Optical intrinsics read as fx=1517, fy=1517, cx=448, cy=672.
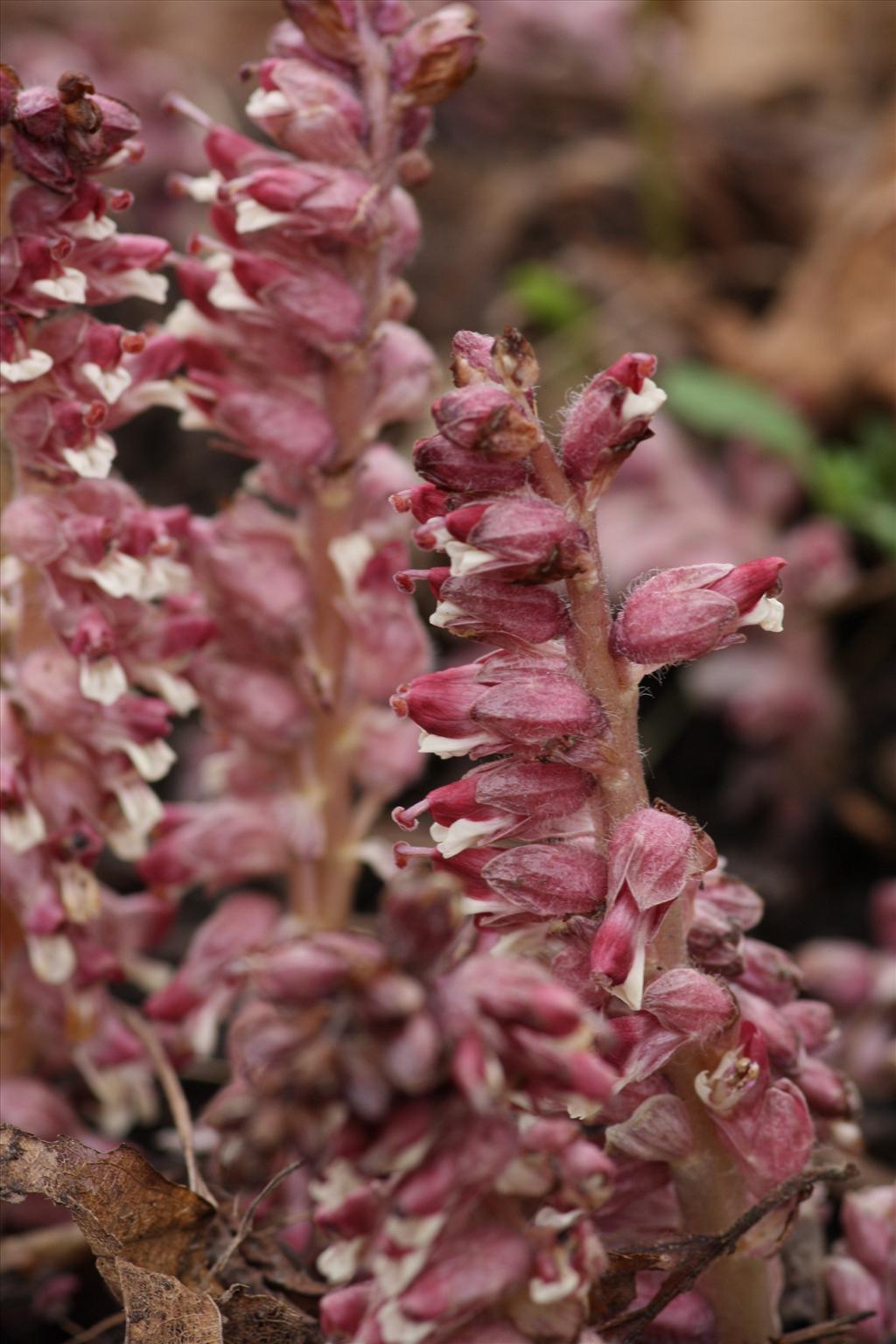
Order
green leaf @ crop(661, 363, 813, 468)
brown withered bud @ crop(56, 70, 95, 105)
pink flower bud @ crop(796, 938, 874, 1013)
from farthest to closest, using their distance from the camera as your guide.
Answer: green leaf @ crop(661, 363, 813, 468), pink flower bud @ crop(796, 938, 874, 1013), brown withered bud @ crop(56, 70, 95, 105)

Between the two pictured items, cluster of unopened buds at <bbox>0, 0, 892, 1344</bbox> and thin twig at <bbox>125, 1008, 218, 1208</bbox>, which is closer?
cluster of unopened buds at <bbox>0, 0, 892, 1344</bbox>

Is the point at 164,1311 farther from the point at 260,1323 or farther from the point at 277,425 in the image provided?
the point at 277,425

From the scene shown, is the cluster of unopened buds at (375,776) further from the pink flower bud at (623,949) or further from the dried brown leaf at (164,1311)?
the dried brown leaf at (164,1311)

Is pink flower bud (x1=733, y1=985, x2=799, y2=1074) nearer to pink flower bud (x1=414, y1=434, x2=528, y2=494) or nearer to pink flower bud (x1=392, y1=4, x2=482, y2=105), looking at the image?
pink flower bud (x1=414, y1=434, x2=528, y2=494)

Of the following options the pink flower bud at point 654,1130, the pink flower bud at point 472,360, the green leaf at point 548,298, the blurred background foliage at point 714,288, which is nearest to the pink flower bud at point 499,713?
the pink flower bud at point 472,360

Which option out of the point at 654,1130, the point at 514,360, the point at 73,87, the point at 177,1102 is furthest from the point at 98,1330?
the point at 73,87

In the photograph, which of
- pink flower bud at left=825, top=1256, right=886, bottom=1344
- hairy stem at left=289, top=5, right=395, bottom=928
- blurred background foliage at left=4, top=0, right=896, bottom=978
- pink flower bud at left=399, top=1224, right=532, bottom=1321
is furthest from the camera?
blurred background foliage at left=4, top=0, right=896, bottom=978

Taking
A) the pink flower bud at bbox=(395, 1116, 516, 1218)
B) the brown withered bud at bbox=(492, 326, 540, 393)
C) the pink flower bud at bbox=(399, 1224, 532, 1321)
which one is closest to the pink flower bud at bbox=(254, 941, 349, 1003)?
the pink flower bud at bbox=(395, 1116, 516, 1218)
